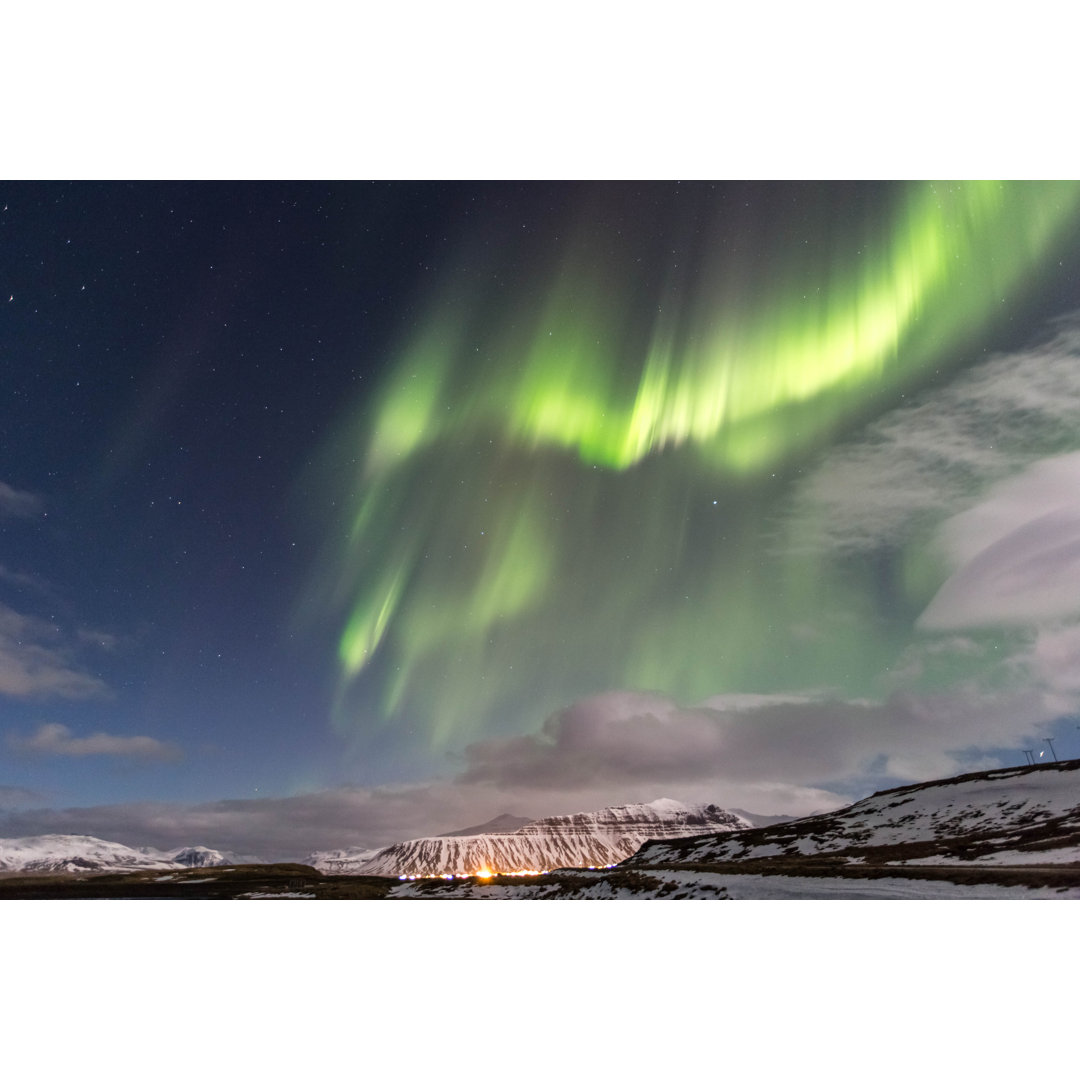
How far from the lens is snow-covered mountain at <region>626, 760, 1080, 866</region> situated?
38.3 m

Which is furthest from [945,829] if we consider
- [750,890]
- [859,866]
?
[750,890]

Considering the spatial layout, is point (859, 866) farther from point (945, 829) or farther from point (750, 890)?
point (945, 829)

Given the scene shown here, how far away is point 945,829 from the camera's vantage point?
184 ft

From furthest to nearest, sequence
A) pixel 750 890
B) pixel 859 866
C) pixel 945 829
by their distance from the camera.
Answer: pixel 945 829
pixel 859 866
pixel 750 890

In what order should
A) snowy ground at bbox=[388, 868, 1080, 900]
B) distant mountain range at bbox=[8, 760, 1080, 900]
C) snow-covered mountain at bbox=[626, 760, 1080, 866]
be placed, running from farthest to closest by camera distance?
snow-covered mountain at bbox=[626, 760, 1080, 866] < distant mountain range at bbox=[8, 760, 1080, 900] < snowy ground at bbox=[388, 868, 1080, 900]

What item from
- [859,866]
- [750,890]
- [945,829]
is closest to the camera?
[750,890]

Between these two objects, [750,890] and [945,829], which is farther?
[945,829]

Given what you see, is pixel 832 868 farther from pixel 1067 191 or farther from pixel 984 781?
pixel 984 781

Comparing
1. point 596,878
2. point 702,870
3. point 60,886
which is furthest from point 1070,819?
point 60,886

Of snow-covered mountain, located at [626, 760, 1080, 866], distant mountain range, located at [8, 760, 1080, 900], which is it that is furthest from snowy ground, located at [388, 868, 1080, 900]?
snow-covered mountain, located at [626, 760, 1080, 866]

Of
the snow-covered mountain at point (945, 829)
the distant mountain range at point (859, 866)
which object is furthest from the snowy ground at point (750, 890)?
the snow-covered mountain at point (945, 829)

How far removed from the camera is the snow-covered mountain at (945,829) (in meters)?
38.3

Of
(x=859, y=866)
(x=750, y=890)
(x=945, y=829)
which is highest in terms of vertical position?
(x=945, y=829)

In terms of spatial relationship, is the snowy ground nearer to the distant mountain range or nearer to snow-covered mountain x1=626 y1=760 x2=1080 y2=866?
the distant mountain range
